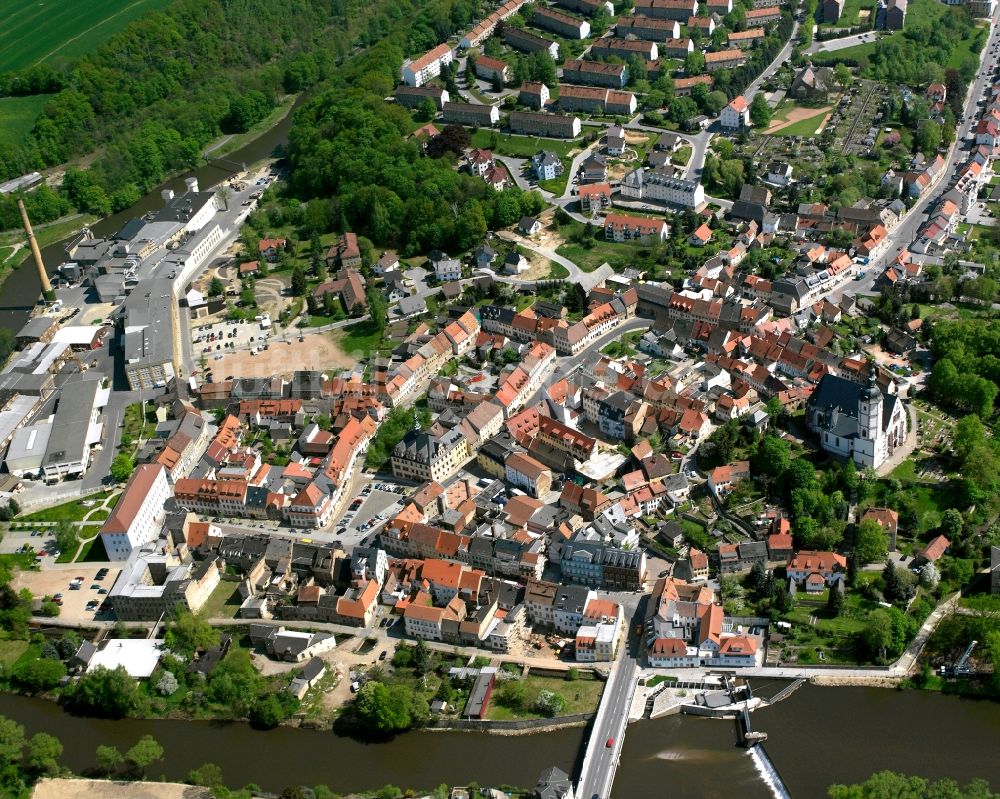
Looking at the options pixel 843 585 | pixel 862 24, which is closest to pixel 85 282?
pixel 843 585

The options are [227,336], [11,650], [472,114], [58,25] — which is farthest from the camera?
[58,25]

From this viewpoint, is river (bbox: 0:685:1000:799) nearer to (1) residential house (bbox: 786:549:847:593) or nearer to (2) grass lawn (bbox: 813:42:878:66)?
(1) residential house (bbox: 786:549:847:593)

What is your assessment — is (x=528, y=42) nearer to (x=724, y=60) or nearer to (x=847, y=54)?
(x=724, y=60)

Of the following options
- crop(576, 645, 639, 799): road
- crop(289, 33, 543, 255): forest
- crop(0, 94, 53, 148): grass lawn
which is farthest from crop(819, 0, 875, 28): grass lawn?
crop(576, 645, 639, 799): road

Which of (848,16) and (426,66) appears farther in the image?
(848,16)

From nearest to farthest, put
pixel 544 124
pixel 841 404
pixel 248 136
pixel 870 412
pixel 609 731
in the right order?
1. pixel 609 731
2. pixel 870 412
3. pixel 841 404
4. pixel 544 124
5. pixel 248 136

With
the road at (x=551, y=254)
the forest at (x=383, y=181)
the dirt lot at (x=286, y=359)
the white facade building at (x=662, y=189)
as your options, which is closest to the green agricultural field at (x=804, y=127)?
the white facade building at (x=662, y=189)

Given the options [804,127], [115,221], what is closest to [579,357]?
[804,127]
